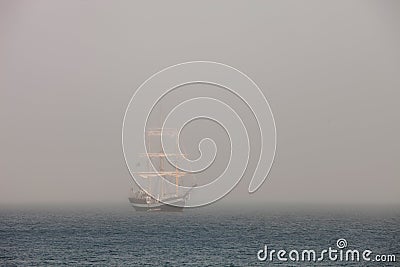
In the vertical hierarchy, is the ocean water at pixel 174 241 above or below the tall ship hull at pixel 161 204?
below

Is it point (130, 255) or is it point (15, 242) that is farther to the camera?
point (15, 242)

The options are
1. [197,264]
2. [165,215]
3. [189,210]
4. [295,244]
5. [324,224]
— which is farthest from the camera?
[189,210]

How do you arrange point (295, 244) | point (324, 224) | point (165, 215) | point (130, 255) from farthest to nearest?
point (165, 215), point (324, 224), point (295, 244), point (130, 255)

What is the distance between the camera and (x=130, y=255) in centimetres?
2992

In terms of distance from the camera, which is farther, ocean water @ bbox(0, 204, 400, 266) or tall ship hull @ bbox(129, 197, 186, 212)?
tall ship hull @ bbox(129, 197, 186, 212)

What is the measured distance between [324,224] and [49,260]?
2183cm

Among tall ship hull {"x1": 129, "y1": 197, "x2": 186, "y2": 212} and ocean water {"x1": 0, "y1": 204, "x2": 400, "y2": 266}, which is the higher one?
tall ship hull {"x1": 129, "y1": 197, "x2": 186, "y2": 212}

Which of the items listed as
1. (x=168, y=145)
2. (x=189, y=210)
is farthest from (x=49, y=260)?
(x=189, y=210)

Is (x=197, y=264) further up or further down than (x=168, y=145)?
further down

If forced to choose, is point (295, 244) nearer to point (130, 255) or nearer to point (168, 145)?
point (130, 255)

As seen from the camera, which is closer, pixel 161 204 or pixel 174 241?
pixel 174 241

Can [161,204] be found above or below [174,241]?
above

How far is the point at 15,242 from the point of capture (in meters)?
34.8

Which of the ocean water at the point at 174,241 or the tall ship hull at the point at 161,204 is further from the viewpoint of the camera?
the tall ship hull at the point at 161,204
